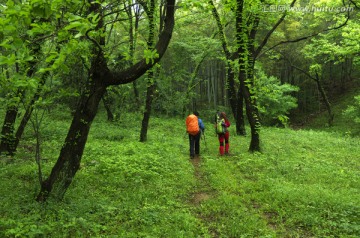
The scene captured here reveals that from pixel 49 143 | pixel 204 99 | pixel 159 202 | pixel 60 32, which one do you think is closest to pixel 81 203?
pixel 159 202

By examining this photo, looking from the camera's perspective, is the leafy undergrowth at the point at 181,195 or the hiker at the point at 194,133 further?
the hiker at the point at 194,133

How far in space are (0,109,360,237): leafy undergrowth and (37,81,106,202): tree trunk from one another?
0.31 m

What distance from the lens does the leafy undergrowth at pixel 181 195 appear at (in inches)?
203

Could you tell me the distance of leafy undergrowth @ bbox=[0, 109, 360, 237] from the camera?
5.16 m

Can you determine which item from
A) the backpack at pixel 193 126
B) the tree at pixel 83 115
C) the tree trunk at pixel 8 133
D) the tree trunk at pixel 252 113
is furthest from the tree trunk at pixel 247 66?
the tree trunk at pixel 8 133

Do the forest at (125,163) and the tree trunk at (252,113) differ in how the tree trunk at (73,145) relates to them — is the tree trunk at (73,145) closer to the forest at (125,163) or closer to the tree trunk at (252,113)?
the forest at (125,163)

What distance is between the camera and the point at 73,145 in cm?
577

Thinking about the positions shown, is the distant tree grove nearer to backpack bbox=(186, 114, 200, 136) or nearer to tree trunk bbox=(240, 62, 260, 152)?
tree trunk bbox=(240, 62, 260, 152)

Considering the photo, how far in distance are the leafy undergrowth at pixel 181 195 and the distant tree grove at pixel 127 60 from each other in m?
0.86

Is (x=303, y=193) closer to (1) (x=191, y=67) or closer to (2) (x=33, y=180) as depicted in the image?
(2) (x=33, y=180)

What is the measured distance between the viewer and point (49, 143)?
11.0 m

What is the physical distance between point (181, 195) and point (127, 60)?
3556mm

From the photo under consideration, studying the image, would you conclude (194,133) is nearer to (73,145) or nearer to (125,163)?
(125,163)

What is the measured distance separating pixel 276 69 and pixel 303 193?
2978cm
